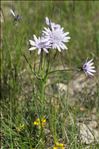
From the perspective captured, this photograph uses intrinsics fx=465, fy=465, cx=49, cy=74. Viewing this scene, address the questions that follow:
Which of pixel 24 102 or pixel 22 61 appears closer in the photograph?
pixel 24 102

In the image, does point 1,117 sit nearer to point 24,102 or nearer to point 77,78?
point 24,102

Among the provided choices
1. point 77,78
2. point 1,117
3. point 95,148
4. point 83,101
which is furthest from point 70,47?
point 95,148

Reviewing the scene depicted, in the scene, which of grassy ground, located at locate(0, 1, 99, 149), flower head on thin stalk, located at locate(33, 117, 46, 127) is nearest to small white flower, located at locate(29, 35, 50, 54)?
grassy ground, located at locate(0, 1, 99, 149)

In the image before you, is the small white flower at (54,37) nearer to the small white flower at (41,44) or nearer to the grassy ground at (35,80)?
the small white flower at (41,44)

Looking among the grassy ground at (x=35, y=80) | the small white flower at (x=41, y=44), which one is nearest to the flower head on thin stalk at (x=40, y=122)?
the grassy ground at (x=35, y=80)

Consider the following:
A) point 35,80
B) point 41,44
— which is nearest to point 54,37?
point 41,44

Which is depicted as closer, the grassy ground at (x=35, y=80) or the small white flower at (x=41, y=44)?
the small white flower at (x=41, y=44)

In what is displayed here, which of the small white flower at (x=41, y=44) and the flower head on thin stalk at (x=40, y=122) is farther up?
the small white flower at (x=41, y=44)

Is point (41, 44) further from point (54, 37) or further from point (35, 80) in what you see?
point (35, 80)
